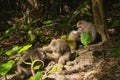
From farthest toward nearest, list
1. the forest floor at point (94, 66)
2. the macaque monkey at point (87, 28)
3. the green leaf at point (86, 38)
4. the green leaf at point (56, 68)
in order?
1. the macaque monkey at point (87, 28)
2. the green leaf at point (86, 38)
3. the green leaf at point (56, 68)
4. the forest floor at point (94, 66)

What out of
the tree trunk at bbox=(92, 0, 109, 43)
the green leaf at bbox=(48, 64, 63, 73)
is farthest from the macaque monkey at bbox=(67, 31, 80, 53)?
the green leaf at bbox=(48, 64, 63, 73)

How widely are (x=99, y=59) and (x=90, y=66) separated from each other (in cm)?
33

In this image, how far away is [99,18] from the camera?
765cm

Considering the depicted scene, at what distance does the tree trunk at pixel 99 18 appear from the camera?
7.52m

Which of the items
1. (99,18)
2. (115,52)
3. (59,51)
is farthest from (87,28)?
(115,52)

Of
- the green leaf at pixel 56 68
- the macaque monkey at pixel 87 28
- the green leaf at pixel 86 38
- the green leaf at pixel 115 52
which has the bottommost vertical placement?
the green leaf at pixel 56 68

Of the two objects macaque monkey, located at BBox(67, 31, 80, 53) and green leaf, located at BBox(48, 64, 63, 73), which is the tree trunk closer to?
macaque monkey, located at BBox(67, 31, 80, 53)

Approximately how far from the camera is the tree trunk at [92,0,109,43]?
24.7 feet

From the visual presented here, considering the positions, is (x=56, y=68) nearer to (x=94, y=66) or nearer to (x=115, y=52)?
(x=94, y=66)

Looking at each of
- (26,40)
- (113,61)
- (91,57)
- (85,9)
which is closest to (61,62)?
(91,57)

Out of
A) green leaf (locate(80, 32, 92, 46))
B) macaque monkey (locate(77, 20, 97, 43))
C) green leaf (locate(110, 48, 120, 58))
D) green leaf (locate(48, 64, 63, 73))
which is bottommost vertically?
green leaf (locate(48, 64, 63, 73))

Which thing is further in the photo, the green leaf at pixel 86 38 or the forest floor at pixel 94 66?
the green leaf at pixel 86 38

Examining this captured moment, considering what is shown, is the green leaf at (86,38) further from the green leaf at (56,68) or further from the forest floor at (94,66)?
the green leaf at (56,68)

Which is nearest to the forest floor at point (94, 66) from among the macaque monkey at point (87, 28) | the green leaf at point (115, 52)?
the green leaf at point (115, 52)
